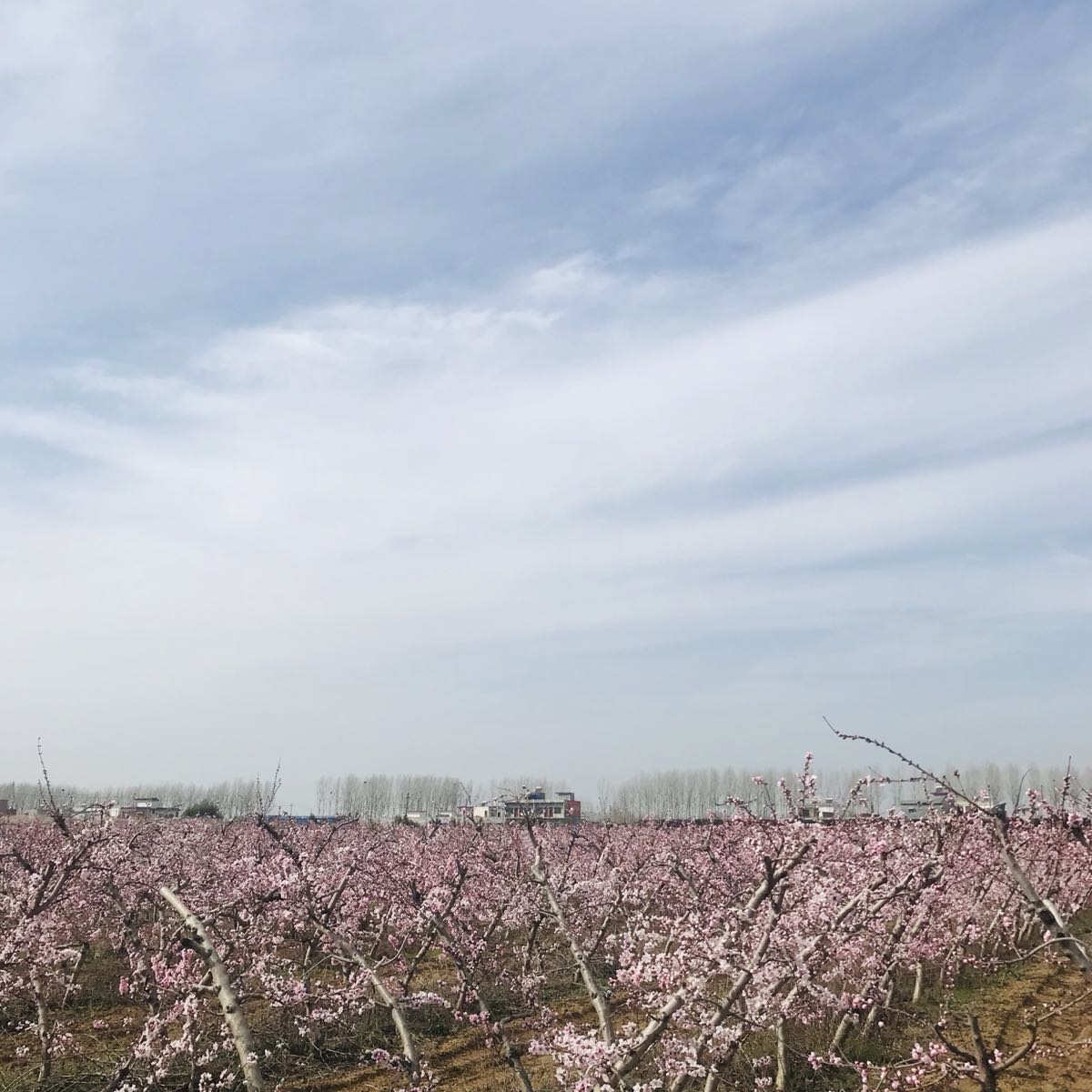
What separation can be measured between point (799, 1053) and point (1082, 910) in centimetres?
2005

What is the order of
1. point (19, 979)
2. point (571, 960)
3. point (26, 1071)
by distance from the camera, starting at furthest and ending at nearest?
point (571, 960), point (19, 979), point (26, 1071)

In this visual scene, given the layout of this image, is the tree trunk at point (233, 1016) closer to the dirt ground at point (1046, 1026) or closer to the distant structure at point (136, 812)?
the dirt ground at point (1046, 1026)

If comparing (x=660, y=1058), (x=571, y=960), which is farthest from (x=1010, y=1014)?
(x=660, y=1058)

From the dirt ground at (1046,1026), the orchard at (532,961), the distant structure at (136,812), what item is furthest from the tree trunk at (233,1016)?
the distant structure at (136,812)

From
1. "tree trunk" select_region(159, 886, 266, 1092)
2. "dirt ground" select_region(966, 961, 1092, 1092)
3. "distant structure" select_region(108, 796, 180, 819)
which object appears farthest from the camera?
"distant structure" select_region(108, 796, 180, 819)

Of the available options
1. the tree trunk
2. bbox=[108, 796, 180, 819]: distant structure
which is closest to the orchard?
the tree trunk

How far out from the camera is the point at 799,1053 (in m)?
11.1

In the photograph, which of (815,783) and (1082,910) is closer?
(815,783)

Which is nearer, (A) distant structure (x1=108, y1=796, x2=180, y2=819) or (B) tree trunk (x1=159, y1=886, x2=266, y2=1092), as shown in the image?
(B) tree trunk (x1=159, y1=886, x2=266, y2=1092)

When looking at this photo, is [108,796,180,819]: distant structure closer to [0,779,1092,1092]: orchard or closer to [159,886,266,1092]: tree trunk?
[0,779,1092,1092]: orchard

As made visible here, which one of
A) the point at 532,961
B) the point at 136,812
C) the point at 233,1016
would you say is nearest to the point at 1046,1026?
the point at 532,961

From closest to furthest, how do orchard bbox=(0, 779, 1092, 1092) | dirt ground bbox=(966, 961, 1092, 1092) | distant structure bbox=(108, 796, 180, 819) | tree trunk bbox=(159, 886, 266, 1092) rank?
tree trunk bbox=(159, 886, 266, 1092)
orchard bbox=(0, 779, 1092, 1092)
dirt ground bbox=(966, 961, 1092, 1092)
distant structure bbox=(108, 796, 180, 819)

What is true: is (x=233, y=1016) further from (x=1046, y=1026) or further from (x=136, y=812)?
(x=136, y=812)

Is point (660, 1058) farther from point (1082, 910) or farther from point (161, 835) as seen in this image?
point (1082, 910)
